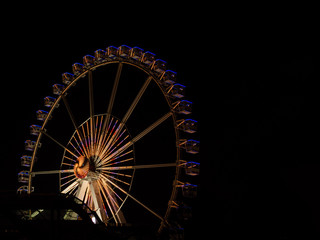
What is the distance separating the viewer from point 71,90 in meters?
16.6

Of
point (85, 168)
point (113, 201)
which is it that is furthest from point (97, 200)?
point (85, 168)

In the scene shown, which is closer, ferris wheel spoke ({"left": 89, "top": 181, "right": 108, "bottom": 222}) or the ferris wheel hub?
ferris wheel spoke ({"left": 89, "top": 181, "right": 108, "bottom": 222})

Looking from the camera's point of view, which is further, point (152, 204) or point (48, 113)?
point (152, 204)

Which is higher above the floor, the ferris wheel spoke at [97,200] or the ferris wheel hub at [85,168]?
the ferris wheel hub at [85,168]

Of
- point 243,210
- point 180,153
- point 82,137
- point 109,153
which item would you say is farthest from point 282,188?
point 82,137

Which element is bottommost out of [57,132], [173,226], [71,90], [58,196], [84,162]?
[173,226]

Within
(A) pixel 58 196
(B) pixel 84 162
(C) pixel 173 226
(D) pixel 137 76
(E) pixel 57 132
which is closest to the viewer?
(A) pixel 58 196

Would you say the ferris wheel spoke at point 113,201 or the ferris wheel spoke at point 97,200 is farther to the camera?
the ferris wheel spoke at point 113,201

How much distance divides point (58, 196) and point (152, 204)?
9.70 meters

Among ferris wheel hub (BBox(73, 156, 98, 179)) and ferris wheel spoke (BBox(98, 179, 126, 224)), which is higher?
ferris wheel hub (BBox(73, 156, 98, 179))

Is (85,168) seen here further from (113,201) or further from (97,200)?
(113,201)

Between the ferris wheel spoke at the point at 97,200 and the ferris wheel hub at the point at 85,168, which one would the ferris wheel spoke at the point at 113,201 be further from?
the ferris wheel hub at the point at 85,168

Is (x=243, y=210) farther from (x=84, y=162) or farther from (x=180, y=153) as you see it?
(x=84, y=162)

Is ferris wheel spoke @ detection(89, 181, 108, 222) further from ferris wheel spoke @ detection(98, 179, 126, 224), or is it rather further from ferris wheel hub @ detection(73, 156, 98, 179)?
ferris wheel hub @ detection(73, 156, 98, 179)
